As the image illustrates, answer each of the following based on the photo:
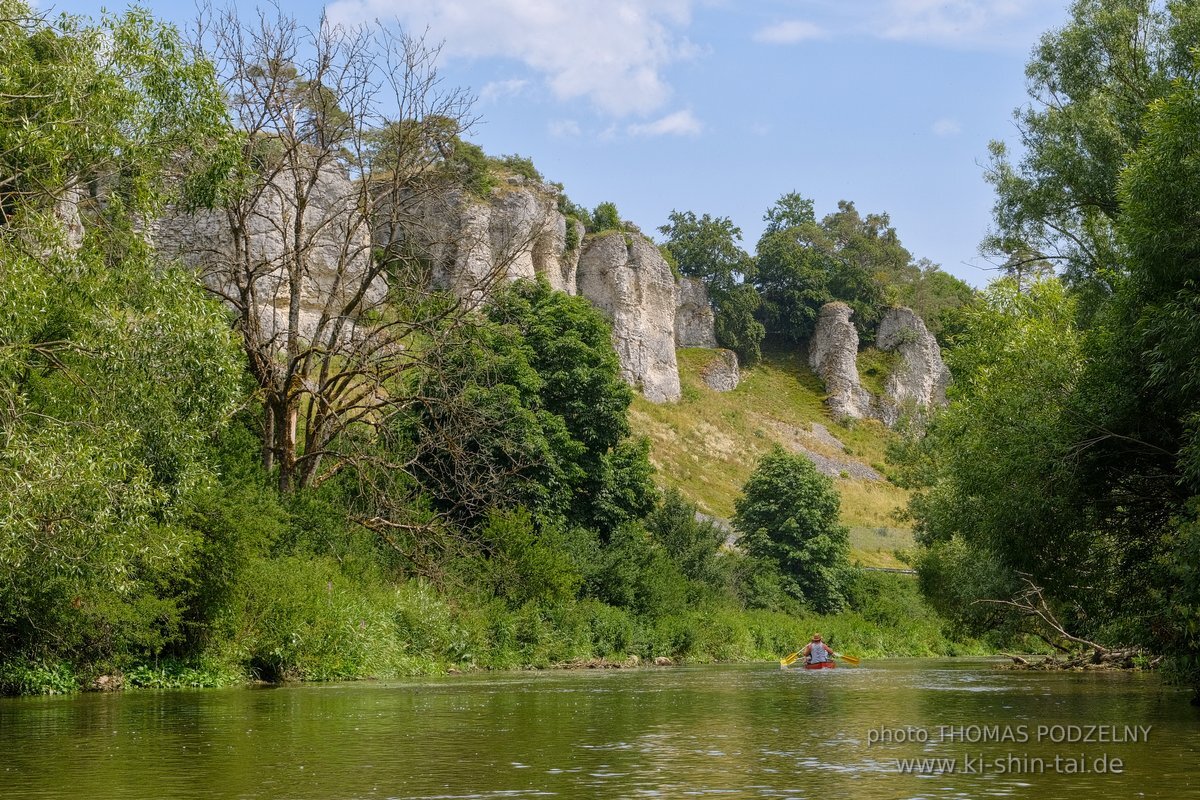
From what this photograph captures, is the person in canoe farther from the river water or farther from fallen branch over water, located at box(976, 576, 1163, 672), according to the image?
the river water

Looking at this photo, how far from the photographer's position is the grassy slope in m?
88.1

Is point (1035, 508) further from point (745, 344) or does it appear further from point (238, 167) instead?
point (745, 344)

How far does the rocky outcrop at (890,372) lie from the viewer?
118188 mm

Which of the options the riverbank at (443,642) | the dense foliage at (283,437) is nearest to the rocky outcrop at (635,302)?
the dense foliage at (283,437)

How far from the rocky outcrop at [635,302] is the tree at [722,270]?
53.4 ft

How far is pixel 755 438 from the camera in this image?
104m

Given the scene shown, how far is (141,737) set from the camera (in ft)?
43.4

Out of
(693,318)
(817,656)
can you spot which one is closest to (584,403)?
(817,656)

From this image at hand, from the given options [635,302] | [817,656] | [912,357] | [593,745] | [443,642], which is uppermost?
[635,302]

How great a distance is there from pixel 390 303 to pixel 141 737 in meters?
19.8

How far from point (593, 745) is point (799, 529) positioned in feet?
175

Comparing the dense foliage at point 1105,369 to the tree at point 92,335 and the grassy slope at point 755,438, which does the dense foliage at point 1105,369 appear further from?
the grassy slope at point 755,438

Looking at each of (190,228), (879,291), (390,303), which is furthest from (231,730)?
(879,291)

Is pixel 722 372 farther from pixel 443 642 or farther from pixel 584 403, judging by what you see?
pixel 443 642
